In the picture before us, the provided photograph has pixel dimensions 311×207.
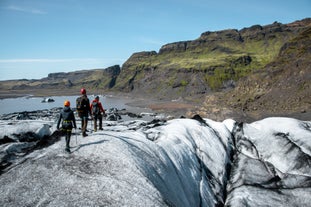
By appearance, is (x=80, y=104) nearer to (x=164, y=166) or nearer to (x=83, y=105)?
(x=83, y=105)

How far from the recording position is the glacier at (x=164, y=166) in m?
13.4

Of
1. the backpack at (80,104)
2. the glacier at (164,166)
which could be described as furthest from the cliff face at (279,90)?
the backpack at (80,104)

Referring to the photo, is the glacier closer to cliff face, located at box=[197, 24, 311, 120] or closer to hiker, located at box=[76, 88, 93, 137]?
hiker, located at box=[76, 88, 93, 137]

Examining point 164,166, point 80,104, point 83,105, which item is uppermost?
point 80,104

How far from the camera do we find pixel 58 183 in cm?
1359

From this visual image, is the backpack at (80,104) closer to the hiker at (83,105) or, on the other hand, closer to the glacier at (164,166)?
the hiker at (83,105)

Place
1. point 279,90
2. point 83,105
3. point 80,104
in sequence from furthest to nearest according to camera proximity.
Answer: point 279,90, point 83,105, point 80,104

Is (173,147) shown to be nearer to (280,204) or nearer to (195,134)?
(195,134)

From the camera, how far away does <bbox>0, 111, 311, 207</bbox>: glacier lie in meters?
13.4

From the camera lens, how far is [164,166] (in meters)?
18.9

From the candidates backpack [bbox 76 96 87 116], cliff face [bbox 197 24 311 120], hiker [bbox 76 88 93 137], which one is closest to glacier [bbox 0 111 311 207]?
hiker [bbox 76 88 93 137]

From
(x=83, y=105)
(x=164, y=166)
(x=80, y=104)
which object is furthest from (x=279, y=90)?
(x=80, y=104)

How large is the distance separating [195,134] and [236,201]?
29.5ft

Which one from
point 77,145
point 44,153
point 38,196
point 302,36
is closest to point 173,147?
point 77,145
